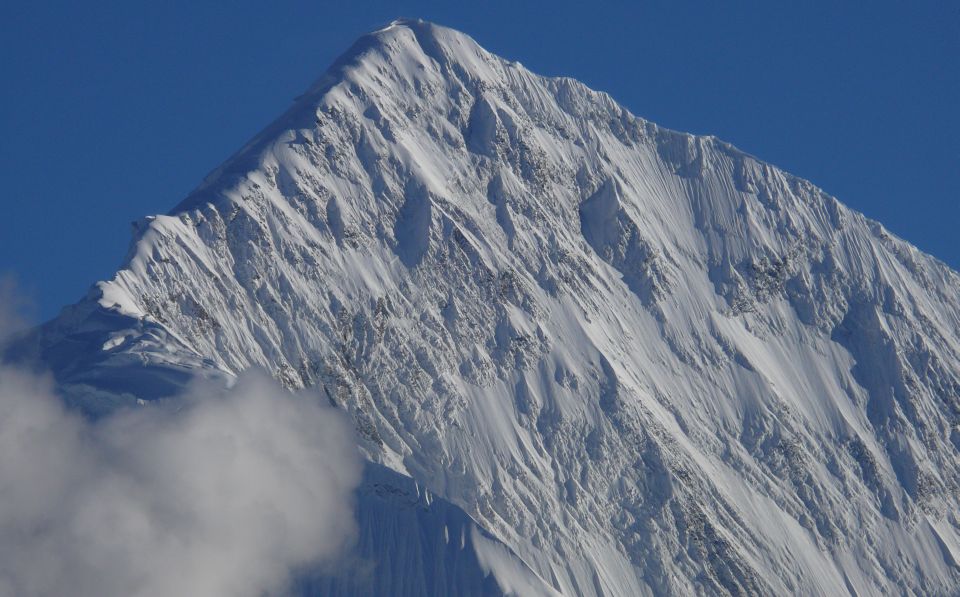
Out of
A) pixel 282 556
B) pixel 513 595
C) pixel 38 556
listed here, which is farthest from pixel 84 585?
pixel 513 595

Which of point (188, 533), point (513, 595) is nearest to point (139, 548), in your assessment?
point (188, 533)

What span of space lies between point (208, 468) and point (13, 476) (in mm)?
15532

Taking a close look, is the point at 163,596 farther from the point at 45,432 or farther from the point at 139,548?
the point at 45,432

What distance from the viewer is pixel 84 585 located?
18838 centimetres

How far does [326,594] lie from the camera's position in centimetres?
19862

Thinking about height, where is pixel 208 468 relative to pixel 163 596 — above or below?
above

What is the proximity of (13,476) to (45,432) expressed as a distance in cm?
548

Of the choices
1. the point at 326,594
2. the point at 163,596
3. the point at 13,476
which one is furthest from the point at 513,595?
the point at 13,476

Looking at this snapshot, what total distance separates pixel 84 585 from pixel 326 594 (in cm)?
2067

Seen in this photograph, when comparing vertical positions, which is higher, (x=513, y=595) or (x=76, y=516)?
(x=513, y=595)

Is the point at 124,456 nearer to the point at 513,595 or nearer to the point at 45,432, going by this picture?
the point at 45,432

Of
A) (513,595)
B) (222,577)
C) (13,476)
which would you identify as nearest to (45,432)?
(13,476)

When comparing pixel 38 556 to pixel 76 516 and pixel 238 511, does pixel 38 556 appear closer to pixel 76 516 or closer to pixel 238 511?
pixel 76 516

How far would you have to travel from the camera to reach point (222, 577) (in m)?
193
